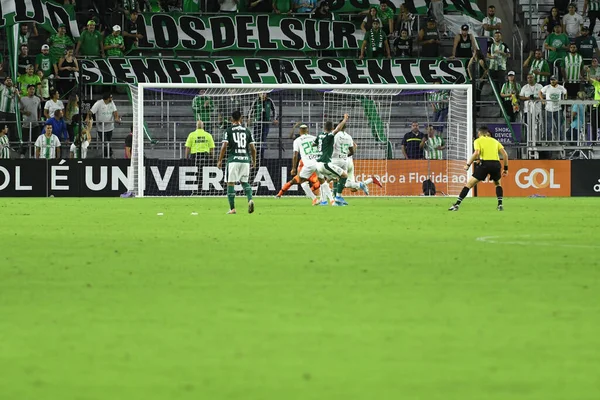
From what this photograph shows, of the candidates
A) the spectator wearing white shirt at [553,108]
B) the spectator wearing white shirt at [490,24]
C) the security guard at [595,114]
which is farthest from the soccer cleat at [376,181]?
the spectator wearing white shirt at [490,24]

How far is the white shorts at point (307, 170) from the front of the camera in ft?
99.0

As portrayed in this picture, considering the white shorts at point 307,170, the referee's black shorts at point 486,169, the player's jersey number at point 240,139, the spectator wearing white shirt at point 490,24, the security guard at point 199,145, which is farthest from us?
the spectator wearing white shirt at point 490,24

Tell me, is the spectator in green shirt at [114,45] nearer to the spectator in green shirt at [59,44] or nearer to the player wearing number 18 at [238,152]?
the spectator in green shirt at [59,44]

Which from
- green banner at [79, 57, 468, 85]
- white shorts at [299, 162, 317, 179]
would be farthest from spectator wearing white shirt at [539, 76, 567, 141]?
white shorts at [299, 162, 317, 179]

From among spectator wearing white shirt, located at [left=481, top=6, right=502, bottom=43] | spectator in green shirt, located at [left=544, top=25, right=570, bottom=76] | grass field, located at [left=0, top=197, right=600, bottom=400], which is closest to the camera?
grass field, located at [left=0, top=197, right=600, bottom=400]

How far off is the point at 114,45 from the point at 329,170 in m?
11.5

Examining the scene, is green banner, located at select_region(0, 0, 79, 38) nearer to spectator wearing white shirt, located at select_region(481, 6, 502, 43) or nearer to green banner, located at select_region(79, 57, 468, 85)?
green banner, located at select_region(79, 57, 468, 85)

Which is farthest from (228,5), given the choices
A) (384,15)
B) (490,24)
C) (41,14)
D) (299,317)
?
(299,317)

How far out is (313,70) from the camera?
127ft

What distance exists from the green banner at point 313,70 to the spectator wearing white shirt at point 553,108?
2.81 metres

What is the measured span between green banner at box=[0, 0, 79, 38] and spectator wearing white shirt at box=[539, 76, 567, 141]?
14402 millimetres

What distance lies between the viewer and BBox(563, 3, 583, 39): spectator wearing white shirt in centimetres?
4050

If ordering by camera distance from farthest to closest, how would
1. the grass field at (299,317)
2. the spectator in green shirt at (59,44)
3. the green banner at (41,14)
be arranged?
1. the green banner at (41,14)
2. the spectator in green shirt at (59,44)
3. the grass field at (299,317)

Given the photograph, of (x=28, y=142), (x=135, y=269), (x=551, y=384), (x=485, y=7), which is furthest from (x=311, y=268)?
(x=485, y=7)
